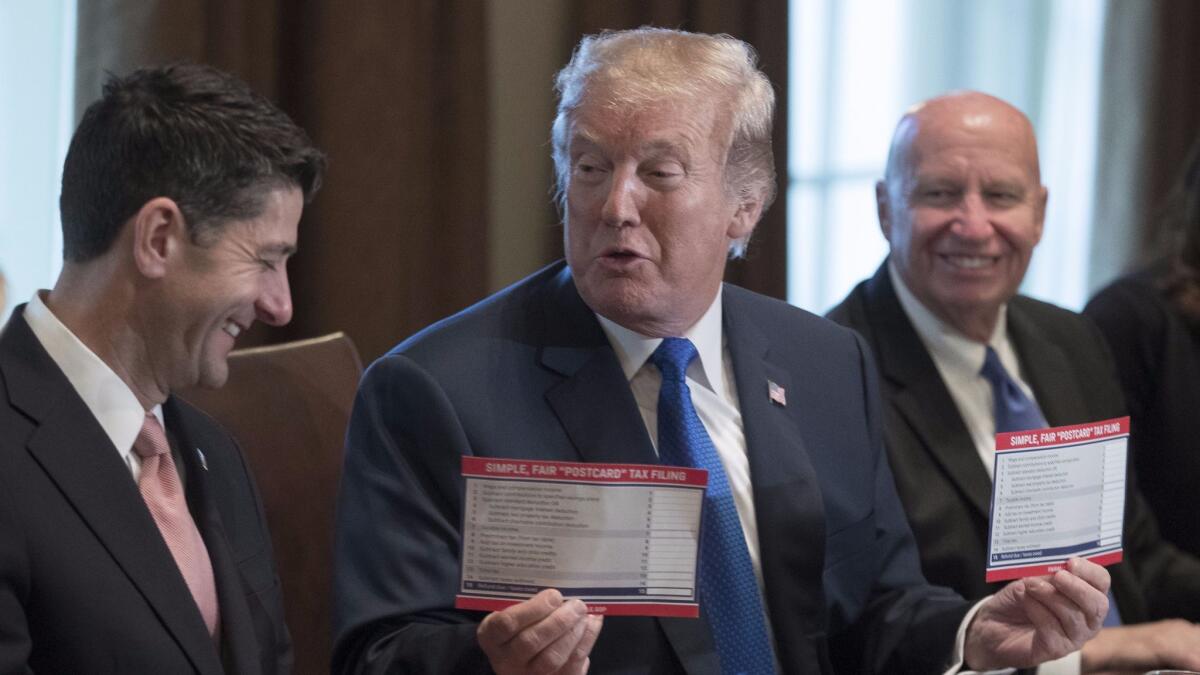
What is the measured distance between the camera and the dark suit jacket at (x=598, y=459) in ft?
6.96

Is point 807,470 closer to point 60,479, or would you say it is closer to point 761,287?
point 60,479

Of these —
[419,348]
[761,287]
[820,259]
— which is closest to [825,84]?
[820,259]

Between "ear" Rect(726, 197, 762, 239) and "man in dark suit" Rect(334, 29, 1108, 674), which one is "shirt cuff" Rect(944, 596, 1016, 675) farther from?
"ear" Rect(726, 197, 762, 239)

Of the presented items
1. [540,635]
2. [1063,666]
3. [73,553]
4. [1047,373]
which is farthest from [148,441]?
[1047,373]

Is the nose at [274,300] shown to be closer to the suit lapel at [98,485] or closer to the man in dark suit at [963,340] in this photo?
the suit lapel at [98,485]

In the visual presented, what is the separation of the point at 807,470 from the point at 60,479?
112 centimetres

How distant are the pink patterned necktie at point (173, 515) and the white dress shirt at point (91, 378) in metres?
0.05

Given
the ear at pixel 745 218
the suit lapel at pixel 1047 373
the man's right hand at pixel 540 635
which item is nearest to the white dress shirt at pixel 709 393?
the ear at pixel 745 218

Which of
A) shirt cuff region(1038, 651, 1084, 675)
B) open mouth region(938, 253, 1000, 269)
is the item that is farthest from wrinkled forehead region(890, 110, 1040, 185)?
shirt cuff region(1038, 651, 1084, 675)

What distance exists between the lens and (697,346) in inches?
95.1

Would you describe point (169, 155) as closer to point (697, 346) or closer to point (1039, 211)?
point (697, 346)

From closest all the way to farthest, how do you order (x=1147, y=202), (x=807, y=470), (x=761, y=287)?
(x=807, y=470) < (x=761, y=287) < (x=1147, y=202)

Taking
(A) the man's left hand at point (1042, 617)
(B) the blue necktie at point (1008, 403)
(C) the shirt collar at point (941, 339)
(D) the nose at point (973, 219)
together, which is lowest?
(A) the man's left hand at point (1042, 617)

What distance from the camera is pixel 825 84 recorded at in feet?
15.9
